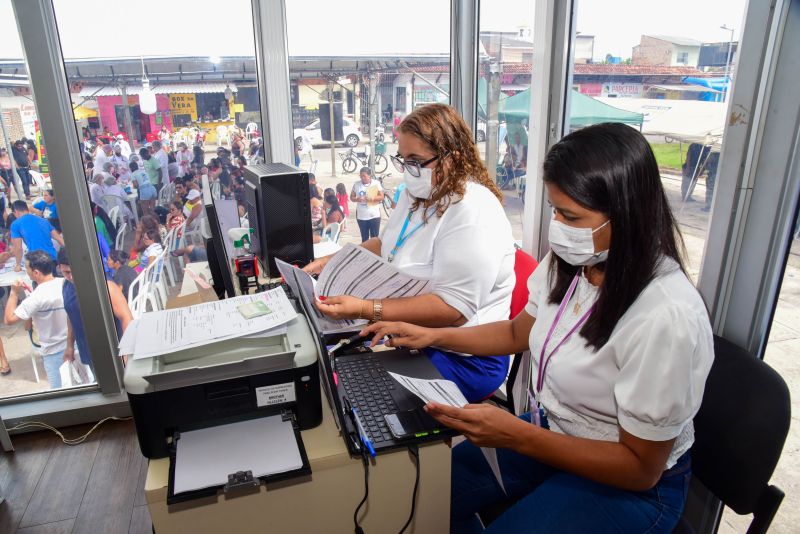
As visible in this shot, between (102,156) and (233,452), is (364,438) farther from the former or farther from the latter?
(102,156)

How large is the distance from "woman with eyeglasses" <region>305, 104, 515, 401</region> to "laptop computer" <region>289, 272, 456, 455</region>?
0.52ft

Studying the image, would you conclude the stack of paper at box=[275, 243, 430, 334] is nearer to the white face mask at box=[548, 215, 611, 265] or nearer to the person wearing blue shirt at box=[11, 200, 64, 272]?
the white face mask at box=[548, 215, 611, 265]

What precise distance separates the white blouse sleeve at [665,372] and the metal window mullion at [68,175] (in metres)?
2.42

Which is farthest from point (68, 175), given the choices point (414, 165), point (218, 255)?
point (414, 165)

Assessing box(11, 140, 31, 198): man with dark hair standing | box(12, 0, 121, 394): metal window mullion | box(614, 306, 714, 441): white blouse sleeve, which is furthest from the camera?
box(11, 140, 31, 198): man with dark hair standing

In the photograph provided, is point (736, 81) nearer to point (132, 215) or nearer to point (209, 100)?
point (209, 100)

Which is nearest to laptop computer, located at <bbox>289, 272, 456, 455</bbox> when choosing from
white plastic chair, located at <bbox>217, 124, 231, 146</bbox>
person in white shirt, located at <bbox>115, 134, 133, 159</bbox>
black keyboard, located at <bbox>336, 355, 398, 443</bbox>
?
black keyboard, located at <bbox>336, 355, 398, 443</bbox>

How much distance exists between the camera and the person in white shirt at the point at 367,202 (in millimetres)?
2924

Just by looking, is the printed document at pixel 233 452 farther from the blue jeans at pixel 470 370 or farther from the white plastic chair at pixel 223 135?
the white plastic chair at pixel 223 135

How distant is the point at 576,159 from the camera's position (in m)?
1.03

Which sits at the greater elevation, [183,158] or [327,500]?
[183,158]

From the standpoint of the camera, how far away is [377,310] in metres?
1.54

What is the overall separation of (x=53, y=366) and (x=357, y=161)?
191cm

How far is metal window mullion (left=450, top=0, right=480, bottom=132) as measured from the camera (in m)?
2.71
